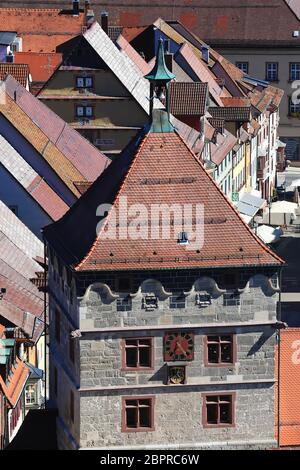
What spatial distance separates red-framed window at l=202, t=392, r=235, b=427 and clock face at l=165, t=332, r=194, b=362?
1.48 m

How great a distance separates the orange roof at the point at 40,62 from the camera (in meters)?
143

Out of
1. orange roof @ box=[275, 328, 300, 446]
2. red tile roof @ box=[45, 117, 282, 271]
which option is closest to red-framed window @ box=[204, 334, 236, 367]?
red tile roof @ box=[45, 117, 282, 271]

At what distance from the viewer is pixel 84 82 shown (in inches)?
5128

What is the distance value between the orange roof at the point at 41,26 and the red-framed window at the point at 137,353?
81141mm

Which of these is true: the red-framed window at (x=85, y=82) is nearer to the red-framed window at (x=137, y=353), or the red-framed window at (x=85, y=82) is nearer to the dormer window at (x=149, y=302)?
the red-framed window at (x=137, y=353)

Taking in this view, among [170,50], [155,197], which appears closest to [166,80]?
[155,197]

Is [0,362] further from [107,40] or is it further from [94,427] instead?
[107,40]

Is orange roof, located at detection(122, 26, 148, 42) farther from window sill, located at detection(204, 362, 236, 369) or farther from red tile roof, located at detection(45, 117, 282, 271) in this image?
window sill, located at detection(204, 362, 236, 369)

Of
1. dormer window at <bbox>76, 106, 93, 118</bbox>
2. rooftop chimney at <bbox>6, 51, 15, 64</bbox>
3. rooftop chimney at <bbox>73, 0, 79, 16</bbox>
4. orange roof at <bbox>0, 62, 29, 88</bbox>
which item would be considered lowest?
dormer window at <bbox>76, 106, 93, 118</bbox>

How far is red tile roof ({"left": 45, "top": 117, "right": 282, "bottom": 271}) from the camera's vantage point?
74.9m

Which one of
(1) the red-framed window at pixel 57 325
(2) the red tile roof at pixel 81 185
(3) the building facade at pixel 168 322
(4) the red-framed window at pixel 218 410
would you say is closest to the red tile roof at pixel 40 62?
(2) the red tile roof at pixel 81 185

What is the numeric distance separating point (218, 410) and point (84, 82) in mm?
55557

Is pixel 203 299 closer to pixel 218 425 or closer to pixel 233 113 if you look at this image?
pixel 218 425

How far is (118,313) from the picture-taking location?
2950 inches
